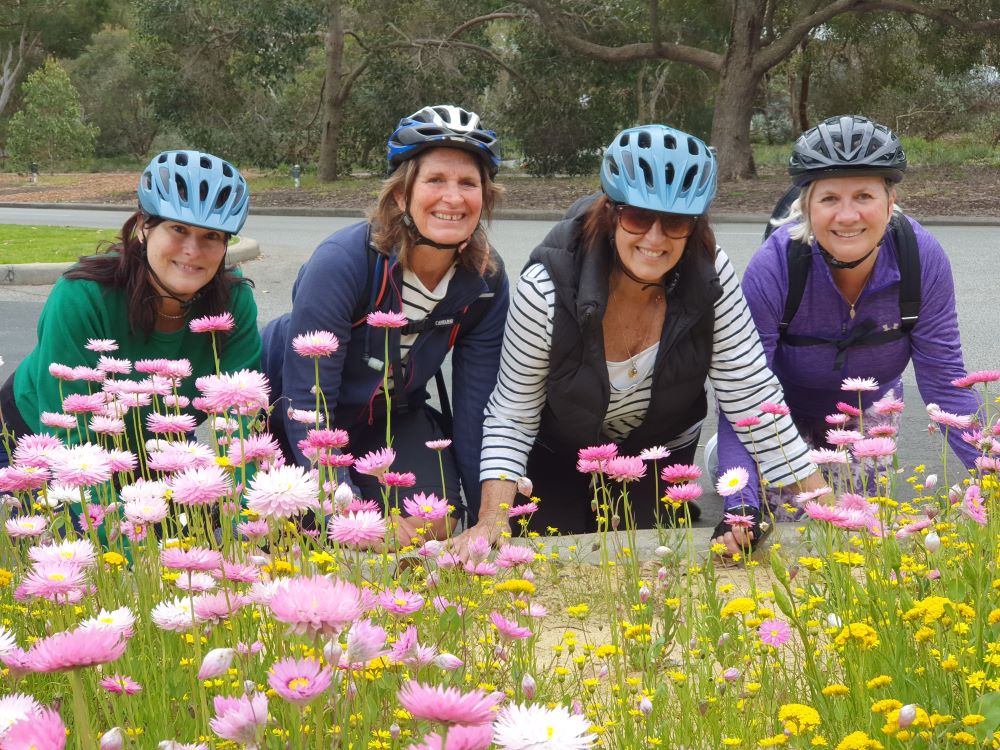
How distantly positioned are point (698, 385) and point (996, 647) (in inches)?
91.9

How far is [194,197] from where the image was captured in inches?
168

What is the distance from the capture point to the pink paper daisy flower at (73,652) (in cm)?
140

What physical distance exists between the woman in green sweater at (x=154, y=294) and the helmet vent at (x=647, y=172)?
4.58 feet

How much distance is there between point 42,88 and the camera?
41969 mm

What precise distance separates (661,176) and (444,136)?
31.0 inches

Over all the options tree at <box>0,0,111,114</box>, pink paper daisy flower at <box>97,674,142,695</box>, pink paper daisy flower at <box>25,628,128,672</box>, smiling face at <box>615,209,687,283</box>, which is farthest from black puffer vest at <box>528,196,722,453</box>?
tree at <box>0,0,111,114</box>

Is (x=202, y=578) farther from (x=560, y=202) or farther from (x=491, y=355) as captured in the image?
(x=560, y=202)

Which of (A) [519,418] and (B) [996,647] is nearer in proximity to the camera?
(B) [996,647]

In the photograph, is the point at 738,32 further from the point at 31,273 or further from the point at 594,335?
the point at 594,335

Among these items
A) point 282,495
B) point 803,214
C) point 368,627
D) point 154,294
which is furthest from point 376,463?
point 803,214

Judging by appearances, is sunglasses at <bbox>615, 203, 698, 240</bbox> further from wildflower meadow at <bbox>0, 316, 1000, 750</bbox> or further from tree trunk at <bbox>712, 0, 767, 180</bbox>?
tree trunk at <bbox>712, 0, 767, 180</bbox>

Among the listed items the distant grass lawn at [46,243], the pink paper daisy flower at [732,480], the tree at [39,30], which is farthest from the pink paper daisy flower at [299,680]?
the tree at [39,30]

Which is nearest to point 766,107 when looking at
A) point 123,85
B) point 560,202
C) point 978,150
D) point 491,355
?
point 978,150

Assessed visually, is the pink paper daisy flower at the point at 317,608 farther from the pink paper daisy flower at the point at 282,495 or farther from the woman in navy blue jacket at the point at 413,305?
the woman in navy blue jacket at the point at 413,305
